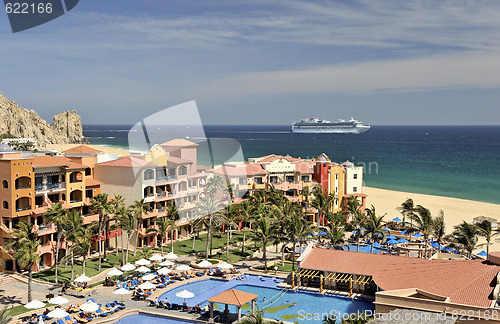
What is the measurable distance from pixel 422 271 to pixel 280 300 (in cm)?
1153

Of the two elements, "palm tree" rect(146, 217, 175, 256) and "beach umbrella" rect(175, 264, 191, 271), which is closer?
"beach umbrella" rect(175, 264, 191, 271)

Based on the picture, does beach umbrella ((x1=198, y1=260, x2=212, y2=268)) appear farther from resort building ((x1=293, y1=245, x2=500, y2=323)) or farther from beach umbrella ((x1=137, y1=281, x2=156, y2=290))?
resort building ((x1=293, y1=245, x2=500, y2=323))

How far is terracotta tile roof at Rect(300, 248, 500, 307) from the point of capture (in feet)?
104

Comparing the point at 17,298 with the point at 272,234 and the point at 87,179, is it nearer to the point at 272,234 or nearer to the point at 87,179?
the point at 87,179

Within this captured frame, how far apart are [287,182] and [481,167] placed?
11097 cm

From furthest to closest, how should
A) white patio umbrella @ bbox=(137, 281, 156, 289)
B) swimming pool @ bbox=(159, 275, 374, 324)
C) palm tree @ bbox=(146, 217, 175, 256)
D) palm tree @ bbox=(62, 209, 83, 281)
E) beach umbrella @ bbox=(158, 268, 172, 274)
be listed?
palm tree @ bbox=(146, 217, 175, 256)
beach umbrella @ bbox=(158, 268, 172, 274)
palm tree @ bbox=(62, 209, 83, 281)
white patio umbrella @ bbox=(137, 281, 156, 289)
swimming pool @ bbox=(159, 275, 374, 324)

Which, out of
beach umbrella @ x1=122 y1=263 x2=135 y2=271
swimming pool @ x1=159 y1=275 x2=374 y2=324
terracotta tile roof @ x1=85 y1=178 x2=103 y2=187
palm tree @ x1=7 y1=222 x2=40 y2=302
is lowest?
swimming pool @ x1=159 y1=275 x2=374 y2=324

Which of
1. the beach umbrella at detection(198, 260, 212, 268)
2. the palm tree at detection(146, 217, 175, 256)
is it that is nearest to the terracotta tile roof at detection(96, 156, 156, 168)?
the palm tree at detection(146, 217, 175, 256)

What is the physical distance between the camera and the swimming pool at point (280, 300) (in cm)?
3784

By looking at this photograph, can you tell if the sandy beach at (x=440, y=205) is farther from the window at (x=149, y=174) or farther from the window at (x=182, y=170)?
the window at (x=149, y=174)

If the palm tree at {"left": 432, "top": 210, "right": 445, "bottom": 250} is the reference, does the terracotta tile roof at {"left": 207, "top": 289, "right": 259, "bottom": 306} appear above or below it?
below

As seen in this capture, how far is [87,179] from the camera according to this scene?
54.5 meters

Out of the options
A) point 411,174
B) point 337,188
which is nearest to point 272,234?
point 337,188

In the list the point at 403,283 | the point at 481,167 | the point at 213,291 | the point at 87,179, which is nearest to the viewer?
the point at 403,283
